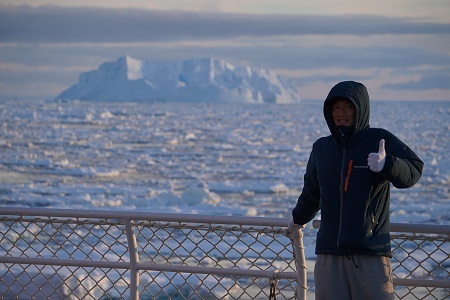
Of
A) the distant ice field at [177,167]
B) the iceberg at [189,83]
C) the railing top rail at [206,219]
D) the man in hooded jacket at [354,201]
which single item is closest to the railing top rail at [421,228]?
the railing top rail at [206,219]

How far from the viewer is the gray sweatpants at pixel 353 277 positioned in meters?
2.60

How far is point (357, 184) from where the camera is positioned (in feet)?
8.54

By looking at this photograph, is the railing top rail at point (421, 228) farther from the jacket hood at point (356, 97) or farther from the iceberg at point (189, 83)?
the iceberg at point (189, 83)

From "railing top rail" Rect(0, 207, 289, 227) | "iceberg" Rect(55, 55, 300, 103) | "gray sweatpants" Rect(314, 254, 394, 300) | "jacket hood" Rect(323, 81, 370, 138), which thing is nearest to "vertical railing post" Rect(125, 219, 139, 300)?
"railing top rail" Rect(0, 207, 289, 227)

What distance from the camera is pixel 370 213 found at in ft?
8.54

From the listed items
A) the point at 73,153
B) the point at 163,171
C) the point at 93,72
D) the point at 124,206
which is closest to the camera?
the point at 124,206

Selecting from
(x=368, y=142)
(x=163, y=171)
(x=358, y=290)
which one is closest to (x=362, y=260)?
(x=358, y=290)

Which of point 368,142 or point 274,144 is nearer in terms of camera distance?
point 368,142

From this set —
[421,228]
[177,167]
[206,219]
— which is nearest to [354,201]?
[421,228]

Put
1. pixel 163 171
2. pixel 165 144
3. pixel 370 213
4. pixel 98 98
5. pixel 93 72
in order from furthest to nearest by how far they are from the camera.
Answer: pixel 98 98
pixel 93 72
pixel 165 144
pixel 163 171
pixel 370 213

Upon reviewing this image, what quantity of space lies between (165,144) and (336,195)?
104ft

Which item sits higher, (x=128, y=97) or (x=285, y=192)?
(x=128, y=97)

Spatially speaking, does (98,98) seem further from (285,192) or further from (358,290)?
(358,290)

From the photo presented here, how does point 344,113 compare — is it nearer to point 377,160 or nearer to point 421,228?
point 377,160
